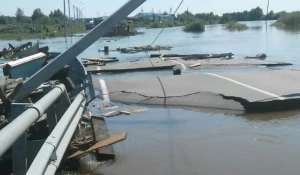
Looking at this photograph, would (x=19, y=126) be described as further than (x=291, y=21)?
No

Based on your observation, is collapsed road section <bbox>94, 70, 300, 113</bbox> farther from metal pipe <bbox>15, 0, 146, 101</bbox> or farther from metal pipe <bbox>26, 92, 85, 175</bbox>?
metal pipe <bbox>26, 92, 85, 175</bbox>

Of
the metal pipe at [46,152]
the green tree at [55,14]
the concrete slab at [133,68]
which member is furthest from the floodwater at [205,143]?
the green tree at [55,14]

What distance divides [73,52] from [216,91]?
6.40 meters

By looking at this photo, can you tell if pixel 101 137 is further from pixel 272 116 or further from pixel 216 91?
pixel 216 91

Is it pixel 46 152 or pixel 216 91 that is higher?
pixel 46 152

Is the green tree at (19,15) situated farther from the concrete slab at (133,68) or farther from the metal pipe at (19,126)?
the metal pipe at (19,126)

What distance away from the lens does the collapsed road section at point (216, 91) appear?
10.3 metres

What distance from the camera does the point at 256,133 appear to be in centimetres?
845

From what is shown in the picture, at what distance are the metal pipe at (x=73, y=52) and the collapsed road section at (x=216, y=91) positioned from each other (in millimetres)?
5135

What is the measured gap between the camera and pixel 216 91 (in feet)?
38.0

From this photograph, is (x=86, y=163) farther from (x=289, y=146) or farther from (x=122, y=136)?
(x=289, y=146)

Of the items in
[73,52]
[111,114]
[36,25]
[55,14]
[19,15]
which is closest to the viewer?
[73,52]

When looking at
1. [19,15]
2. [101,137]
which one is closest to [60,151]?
[101,137]

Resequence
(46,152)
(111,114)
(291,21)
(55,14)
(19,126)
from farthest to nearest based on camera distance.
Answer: (55,14) → (291,21) → (111,114) → (46,152) → (19,126)
